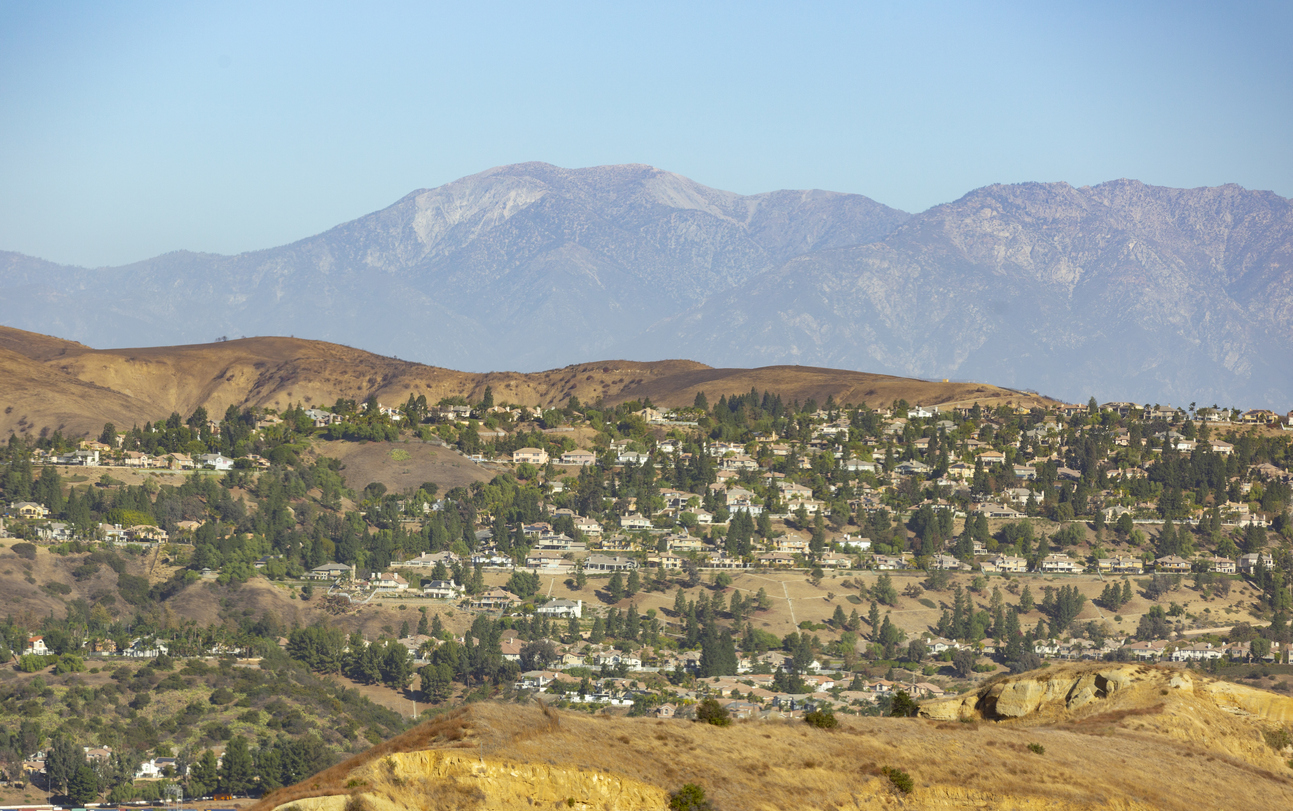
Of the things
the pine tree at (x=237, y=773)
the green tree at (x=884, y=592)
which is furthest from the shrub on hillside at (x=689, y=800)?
the green tree at (x=884, y=592)

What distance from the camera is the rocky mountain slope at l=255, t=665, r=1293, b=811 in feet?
125

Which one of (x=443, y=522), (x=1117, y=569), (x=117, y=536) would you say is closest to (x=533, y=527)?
(x=443, y=522)

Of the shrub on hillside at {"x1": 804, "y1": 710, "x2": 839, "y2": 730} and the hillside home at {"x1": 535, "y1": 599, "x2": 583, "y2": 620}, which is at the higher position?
the shrub on hillside at {"x1": 804, "y1": 710, "x2": 839, "y2": 730}

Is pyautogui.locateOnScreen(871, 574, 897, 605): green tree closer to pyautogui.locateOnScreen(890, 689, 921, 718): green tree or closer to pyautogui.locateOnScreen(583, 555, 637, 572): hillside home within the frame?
pyautogui.locateOnScreen(583, 555, 637, 572): hillside home

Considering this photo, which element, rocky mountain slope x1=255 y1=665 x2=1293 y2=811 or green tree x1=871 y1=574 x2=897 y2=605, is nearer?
rocky mountain slope x1=255 y1=665 x2=1293 y2=811

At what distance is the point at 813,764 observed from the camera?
4450cm

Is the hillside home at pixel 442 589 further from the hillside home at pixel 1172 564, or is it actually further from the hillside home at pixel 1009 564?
the hillside home at pixel 1172 564

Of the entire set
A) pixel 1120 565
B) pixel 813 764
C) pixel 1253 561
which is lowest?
pixel 1120 565

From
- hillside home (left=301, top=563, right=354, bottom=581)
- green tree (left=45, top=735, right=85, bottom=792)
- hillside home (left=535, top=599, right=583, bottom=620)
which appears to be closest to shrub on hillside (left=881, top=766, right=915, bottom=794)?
green tree (left=45, top=735, right=85, bottom=792)

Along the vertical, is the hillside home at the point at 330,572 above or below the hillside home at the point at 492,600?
above

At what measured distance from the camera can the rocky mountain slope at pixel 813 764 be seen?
38.2 m

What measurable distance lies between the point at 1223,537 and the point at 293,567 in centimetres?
10847

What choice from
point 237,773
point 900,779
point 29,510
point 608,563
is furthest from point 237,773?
point 29,510

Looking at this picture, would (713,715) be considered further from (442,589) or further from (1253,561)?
(1253,561)
